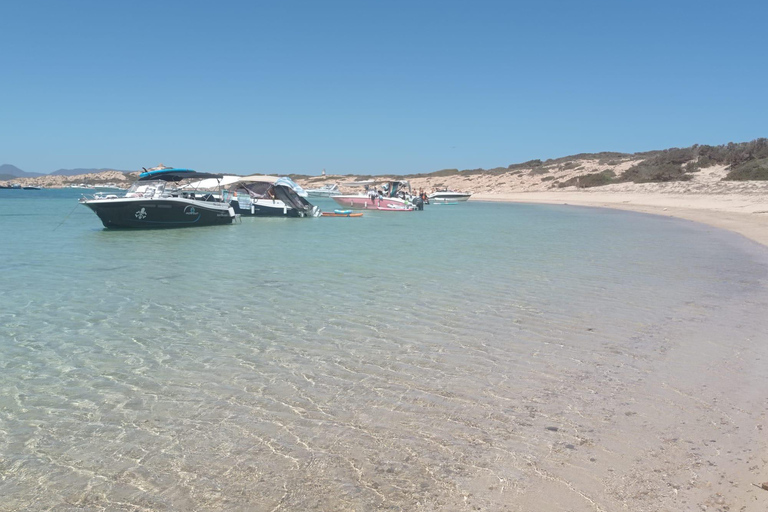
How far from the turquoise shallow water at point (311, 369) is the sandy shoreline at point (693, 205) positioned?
13892 mm

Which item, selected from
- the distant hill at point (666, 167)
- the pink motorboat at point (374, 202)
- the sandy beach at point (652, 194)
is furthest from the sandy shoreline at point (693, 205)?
the pink motorboat at point (374, 202)

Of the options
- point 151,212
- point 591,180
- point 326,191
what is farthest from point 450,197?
point 151,212

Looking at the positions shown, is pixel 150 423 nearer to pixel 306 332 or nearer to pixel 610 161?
pixel 306 332

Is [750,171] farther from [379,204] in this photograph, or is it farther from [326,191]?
[326,191]

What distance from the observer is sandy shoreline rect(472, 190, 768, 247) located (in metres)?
28.5

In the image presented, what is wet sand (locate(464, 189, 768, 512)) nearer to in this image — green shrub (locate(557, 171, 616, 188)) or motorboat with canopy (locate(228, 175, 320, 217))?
motorboat with canopy (locate(228, 175, 320, 217))

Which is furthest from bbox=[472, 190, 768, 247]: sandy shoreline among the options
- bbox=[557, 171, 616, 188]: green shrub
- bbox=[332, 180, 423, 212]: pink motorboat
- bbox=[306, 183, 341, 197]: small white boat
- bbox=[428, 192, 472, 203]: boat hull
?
bbox=[306, 183, 341, 197]: small white boat

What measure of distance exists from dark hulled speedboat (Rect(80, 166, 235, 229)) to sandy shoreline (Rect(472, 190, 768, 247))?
22.4m

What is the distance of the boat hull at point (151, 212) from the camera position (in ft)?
80.7

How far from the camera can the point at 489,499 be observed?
3.94 metres

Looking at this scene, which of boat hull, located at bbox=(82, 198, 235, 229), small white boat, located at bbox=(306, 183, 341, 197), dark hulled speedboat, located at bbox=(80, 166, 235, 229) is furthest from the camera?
small white boat, located at bbox=(306, 183, 341, 197)

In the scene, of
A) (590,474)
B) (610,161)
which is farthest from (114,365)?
(610,161)

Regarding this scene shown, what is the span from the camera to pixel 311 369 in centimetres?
669

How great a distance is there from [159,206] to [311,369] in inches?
826
